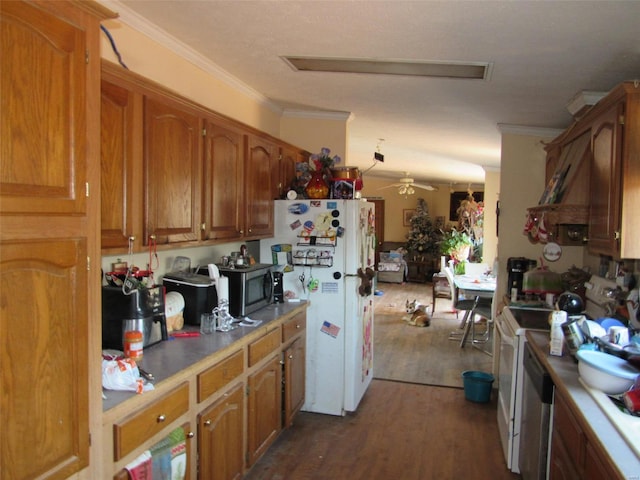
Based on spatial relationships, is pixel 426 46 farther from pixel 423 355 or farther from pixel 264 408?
pixel 423 355

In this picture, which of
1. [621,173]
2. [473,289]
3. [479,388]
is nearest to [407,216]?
[473,289]

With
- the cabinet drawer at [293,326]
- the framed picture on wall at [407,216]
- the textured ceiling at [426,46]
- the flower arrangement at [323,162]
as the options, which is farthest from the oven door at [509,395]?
the framed picture on wall at [407,216]

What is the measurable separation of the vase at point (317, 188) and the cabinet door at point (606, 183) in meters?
1.82

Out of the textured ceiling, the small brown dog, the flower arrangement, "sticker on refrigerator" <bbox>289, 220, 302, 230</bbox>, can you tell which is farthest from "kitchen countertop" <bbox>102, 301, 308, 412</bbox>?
the small brown dog

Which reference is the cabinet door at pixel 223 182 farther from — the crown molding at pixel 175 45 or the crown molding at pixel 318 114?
the crown molding at pixel 318 114

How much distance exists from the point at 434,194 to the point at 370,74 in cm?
911

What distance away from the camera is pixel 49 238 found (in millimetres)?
1288

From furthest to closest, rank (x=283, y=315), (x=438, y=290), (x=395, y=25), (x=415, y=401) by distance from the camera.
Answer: (x=438, y=290), (x=415, y=401), (x=283, y=315), (x=395, y=25)

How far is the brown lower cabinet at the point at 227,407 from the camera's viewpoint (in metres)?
1.70

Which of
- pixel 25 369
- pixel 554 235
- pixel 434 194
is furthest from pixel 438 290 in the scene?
pixel 25 369

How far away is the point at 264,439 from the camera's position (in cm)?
292

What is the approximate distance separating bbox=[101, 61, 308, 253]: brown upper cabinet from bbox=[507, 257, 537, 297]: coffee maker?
220 centimetres

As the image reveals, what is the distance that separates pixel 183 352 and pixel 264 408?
33.9 inches

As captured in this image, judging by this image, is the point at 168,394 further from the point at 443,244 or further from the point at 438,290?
the point at 443,244
